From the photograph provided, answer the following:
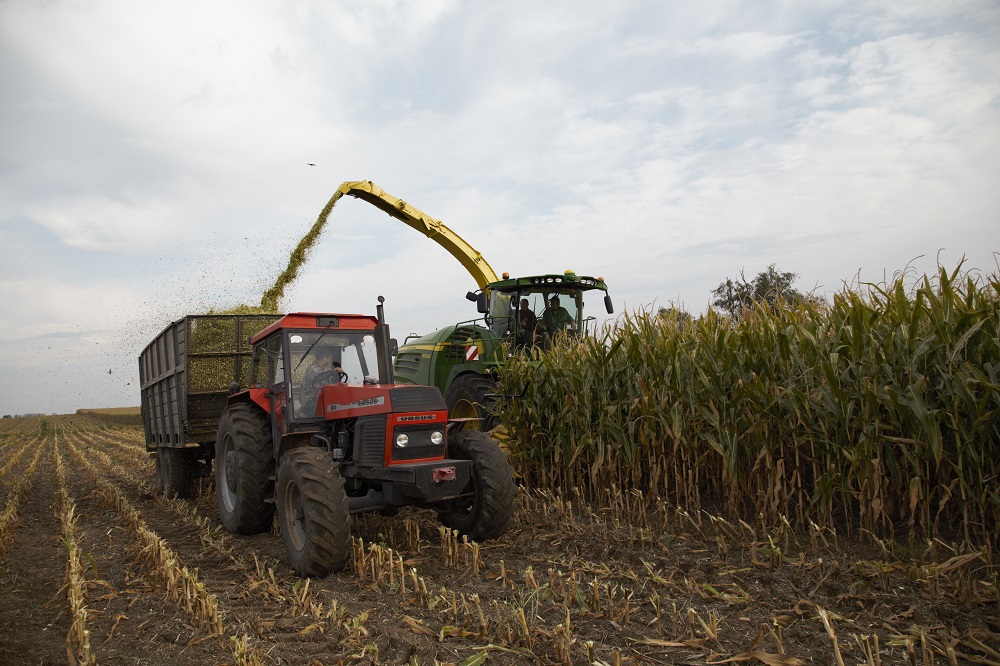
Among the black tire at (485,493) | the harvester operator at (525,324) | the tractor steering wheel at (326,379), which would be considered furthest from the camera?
the harvester operator at (525,324)

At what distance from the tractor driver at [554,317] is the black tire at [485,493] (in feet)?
11.2

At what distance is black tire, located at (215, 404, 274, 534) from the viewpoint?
606 centimetres

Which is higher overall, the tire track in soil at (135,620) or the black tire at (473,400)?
the black tire at (473,400)

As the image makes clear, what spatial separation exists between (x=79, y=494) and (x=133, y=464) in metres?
4.70

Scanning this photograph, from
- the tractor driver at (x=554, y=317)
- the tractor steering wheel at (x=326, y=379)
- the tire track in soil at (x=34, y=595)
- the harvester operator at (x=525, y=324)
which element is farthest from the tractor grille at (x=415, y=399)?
the tractor driver at (x=554, y=317)

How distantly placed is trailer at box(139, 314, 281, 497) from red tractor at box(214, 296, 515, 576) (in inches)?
61.2

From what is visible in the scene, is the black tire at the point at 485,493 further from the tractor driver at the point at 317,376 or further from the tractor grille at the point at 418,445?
the tractor driver at the point at 317,376

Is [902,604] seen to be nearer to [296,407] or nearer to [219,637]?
[219,637]

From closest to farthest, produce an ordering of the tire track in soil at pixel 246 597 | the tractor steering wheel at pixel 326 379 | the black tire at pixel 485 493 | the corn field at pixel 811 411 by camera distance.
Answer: the tire track in soil at pixel 246 597
the corn field at pixel 811 411
the black tire at pixel 485 493
the tractor steering wheel at pixel 326 379

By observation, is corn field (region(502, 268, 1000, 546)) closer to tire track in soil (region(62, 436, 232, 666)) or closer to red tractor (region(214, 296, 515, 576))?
red tractor (region(214, 296, 515, 576))

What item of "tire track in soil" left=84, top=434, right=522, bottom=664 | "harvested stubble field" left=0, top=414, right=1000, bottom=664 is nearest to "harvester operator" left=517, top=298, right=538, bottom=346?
"harvested stubble field" left=0, top=414, right=1000, bottom=664

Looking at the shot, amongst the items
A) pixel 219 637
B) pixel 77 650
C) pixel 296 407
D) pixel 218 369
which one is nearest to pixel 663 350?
pixel 296 407

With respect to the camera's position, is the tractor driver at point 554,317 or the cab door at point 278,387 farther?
the tractor driver at point 554,317

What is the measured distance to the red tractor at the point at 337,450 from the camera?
16.1 ft
